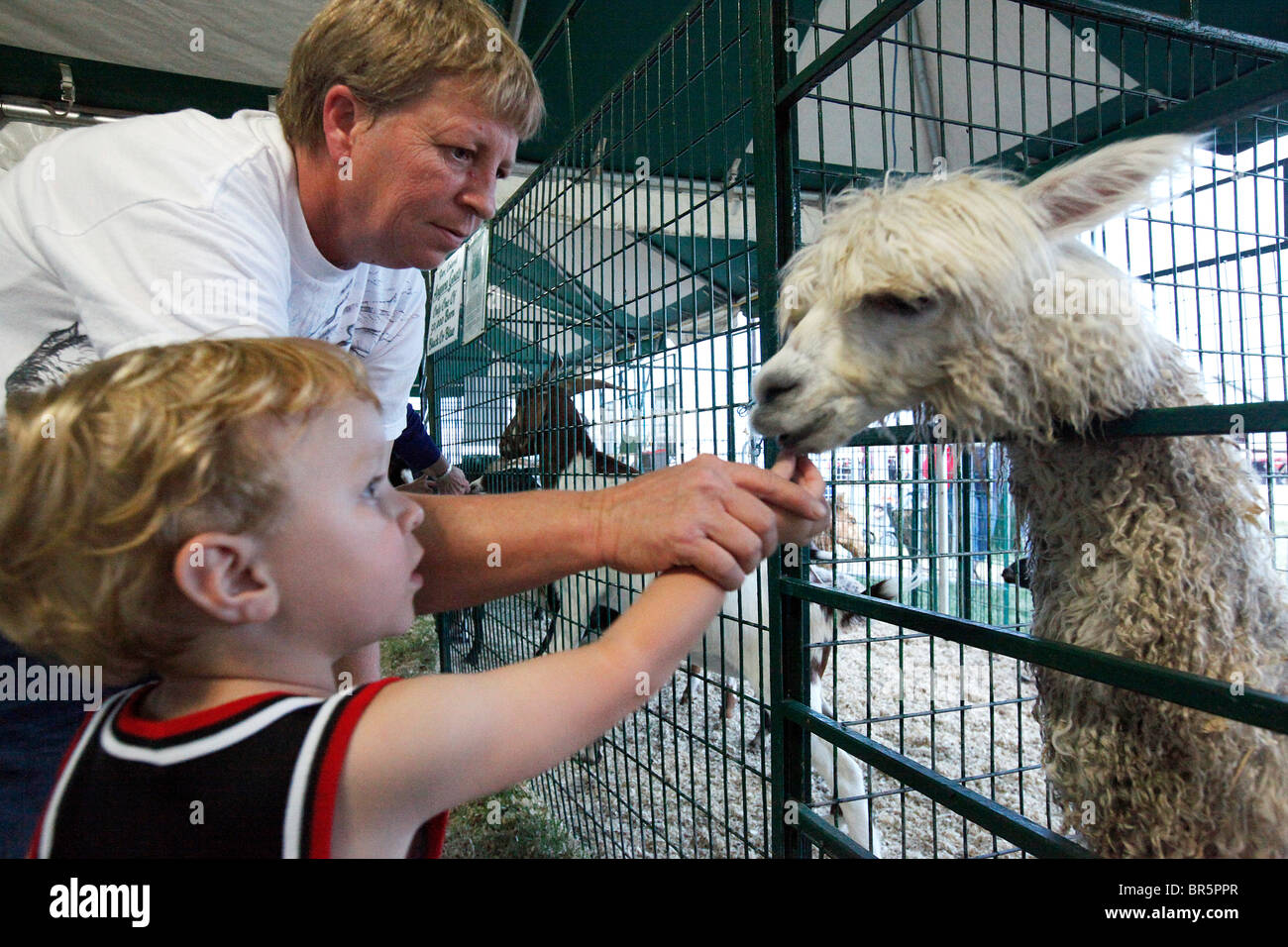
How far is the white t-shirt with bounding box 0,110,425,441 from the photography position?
0.84 meters

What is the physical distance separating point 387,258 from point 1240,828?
1.61 m

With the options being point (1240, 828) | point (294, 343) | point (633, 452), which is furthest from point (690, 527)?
point (633, 452)

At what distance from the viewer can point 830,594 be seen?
4.20 ft

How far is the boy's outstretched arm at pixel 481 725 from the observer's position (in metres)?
0.61

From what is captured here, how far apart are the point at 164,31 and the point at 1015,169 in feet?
12.6

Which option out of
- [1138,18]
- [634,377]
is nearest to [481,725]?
[1138,18]

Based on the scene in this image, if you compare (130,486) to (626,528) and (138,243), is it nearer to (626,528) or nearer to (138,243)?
(138,243)

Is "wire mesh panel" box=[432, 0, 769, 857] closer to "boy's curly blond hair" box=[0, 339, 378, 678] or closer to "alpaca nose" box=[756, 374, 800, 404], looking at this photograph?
"alpaca nose" box=[756, 374, 800, 404]

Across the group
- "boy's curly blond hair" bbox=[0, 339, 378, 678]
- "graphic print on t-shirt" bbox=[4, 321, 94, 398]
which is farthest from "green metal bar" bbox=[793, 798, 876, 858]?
"graphic print on t-shirt" bbox=[4, 321, 94, 398]

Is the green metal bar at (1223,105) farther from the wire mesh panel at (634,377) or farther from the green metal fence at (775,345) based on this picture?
the wire mesh panel at (634,377)

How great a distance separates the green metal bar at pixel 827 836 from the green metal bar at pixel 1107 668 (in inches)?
15.8

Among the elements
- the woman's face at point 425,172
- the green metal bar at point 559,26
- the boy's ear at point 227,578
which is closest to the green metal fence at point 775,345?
the green metal bar at point 559,26
